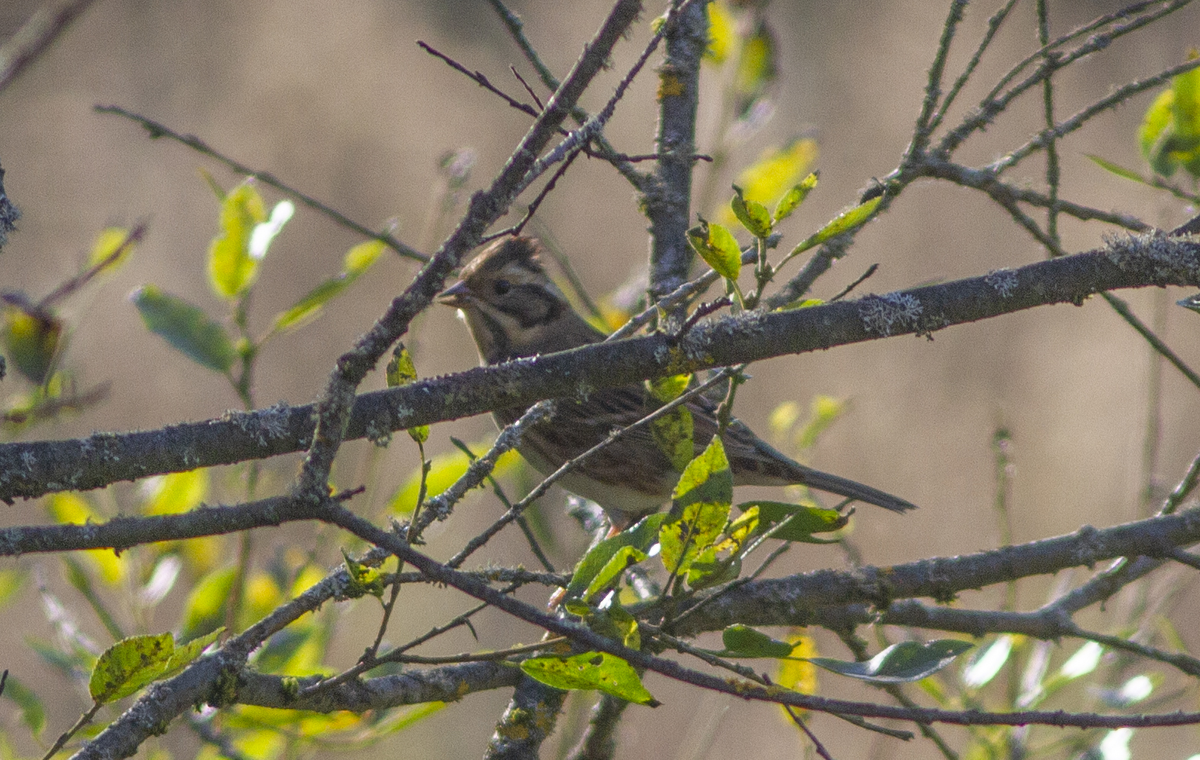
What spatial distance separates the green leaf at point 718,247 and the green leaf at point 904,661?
1.89 feet

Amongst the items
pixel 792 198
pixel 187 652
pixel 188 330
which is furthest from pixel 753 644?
pixel 188 330

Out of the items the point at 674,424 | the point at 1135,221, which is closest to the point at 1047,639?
the point at 1135,221

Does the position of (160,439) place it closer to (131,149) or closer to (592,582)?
(592,582)

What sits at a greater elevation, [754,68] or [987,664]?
[754,68]

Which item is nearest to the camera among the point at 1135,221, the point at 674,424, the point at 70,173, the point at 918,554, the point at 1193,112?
the point at 674,424

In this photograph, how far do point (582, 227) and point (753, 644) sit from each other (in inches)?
307

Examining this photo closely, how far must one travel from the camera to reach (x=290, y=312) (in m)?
2.85

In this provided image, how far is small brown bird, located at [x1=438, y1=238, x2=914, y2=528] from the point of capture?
3721 millimetres

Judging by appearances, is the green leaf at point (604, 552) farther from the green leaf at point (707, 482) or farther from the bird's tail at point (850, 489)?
the bird's tail at point (850, 489)

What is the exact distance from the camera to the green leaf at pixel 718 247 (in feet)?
5.67

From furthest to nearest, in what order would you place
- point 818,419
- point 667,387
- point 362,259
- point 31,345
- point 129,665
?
1. point 818,419
2. point 362,259
3. point 31,345
4. point 667,387
5. point 129,665

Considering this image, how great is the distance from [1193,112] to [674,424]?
1598 mm

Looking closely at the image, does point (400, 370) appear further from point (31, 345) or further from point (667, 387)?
point (31, 345)

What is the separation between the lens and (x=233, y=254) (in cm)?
284
